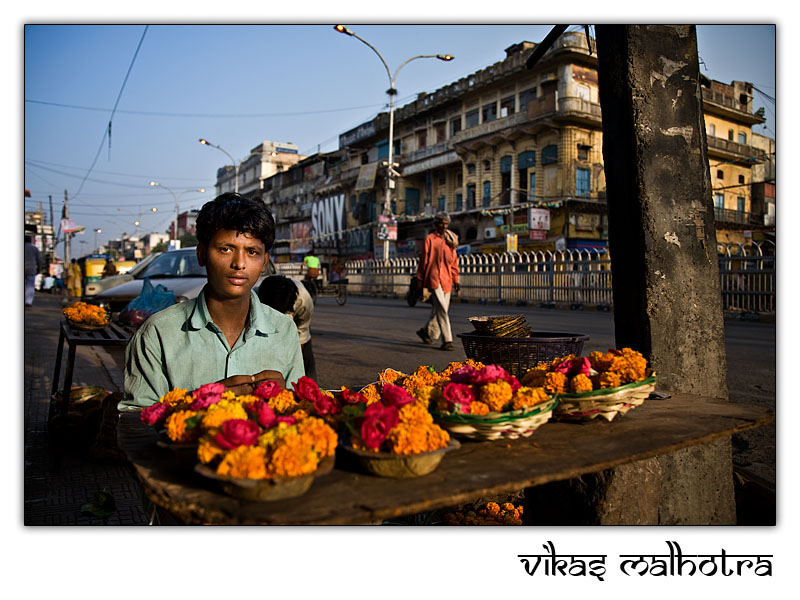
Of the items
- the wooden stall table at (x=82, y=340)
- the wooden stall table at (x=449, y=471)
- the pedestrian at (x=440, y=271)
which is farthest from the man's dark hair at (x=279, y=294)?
the pedestrian at (x=440, y=271)

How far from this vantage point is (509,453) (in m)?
1.50

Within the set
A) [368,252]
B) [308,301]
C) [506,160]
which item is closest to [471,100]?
[506,160]

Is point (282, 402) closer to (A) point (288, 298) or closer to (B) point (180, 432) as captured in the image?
(B) point (180, 432)

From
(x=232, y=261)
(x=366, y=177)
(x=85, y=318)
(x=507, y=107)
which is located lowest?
(x=85, y=318)

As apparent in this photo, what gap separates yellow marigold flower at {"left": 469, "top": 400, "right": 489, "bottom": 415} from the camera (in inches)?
61.2

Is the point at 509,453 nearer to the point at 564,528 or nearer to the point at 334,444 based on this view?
the point at 334,444

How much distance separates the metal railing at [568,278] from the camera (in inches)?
572

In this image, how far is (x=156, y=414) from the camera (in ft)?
5.18

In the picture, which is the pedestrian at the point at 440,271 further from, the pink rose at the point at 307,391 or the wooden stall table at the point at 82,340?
the pink rose at the point at 307,391

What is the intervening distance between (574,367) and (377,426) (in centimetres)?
84

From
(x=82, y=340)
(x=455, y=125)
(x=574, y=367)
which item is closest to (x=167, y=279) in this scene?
(x=82, y=340)

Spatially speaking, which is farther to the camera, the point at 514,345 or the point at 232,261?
the point at 514,345

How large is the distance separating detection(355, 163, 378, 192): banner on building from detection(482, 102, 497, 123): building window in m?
10.8

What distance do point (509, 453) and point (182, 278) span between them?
7336 mm
